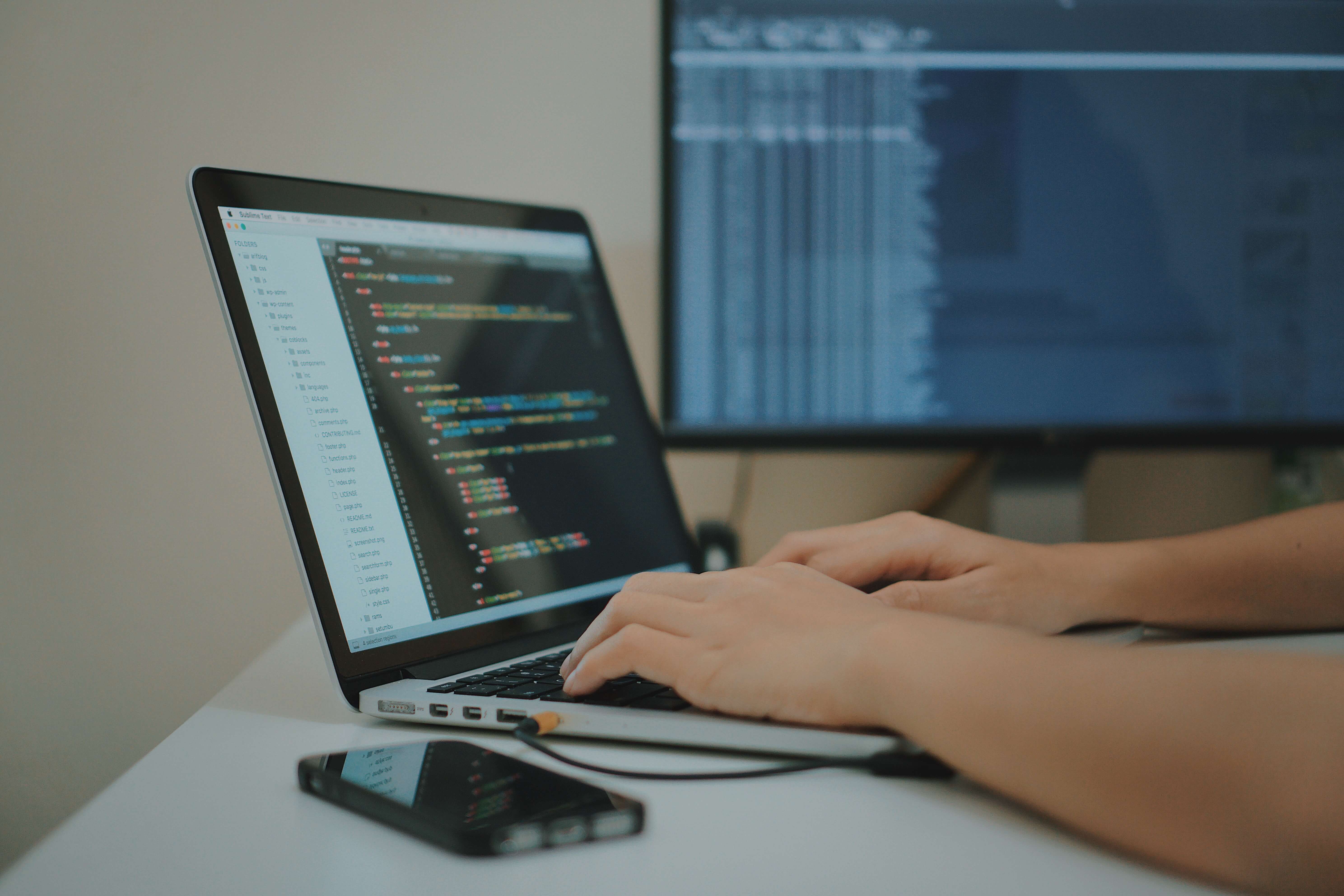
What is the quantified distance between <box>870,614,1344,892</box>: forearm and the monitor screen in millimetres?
537

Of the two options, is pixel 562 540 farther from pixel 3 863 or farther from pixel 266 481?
pixel 3 863

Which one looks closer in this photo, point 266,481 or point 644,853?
point 644,853

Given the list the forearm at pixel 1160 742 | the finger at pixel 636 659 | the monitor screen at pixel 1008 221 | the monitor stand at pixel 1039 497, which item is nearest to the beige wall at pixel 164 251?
the monitor screen at pixel 1008 221

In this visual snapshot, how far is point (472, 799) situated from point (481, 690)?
126 mm

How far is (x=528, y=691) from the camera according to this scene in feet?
1.44

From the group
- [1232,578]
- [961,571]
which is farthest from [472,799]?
[1232,578]

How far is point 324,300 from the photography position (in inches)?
20.0

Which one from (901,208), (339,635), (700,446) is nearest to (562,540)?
(339,635)

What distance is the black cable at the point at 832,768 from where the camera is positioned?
0.36m

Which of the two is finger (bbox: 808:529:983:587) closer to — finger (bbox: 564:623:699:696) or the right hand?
the right hand

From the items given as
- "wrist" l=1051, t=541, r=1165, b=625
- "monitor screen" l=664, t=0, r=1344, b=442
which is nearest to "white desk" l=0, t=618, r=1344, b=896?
"wrist" l=1051, t=541, r=1165, b=625

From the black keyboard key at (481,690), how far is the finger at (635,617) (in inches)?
1.4

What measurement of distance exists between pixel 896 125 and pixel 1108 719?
685 millimetres

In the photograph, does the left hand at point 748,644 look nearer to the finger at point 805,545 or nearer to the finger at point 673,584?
the finger at point 673,584
